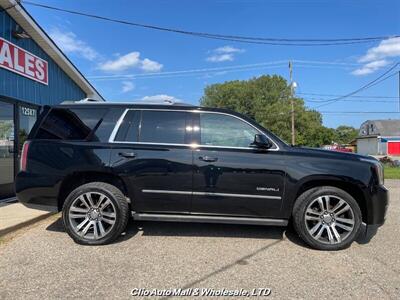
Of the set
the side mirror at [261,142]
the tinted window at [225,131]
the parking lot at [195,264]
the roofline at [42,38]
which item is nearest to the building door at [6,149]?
the roofline at [42,38]

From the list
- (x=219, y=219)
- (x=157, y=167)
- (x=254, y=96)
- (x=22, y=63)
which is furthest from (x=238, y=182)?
(x=254, y=96)

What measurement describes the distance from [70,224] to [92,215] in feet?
1.10

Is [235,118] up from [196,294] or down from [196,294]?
up

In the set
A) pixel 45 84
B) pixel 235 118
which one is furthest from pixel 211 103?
pixel 235 118

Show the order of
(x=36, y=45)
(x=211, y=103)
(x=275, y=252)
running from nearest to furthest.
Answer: (x=275, y=252), (x=36, y=45), (x=211, y=103)

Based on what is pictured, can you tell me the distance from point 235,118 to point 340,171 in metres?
1.62

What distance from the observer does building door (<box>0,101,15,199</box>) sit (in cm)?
827

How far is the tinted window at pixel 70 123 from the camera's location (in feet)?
17.7

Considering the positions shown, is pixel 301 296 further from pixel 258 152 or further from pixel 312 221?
pixel 258 152

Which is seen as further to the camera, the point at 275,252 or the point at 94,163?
the point at 94,163

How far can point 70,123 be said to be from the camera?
5.49m

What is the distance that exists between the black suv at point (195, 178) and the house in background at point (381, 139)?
199ft

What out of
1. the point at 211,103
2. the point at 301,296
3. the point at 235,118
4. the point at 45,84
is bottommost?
the point at 301,296

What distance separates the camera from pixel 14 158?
28.6 feet
